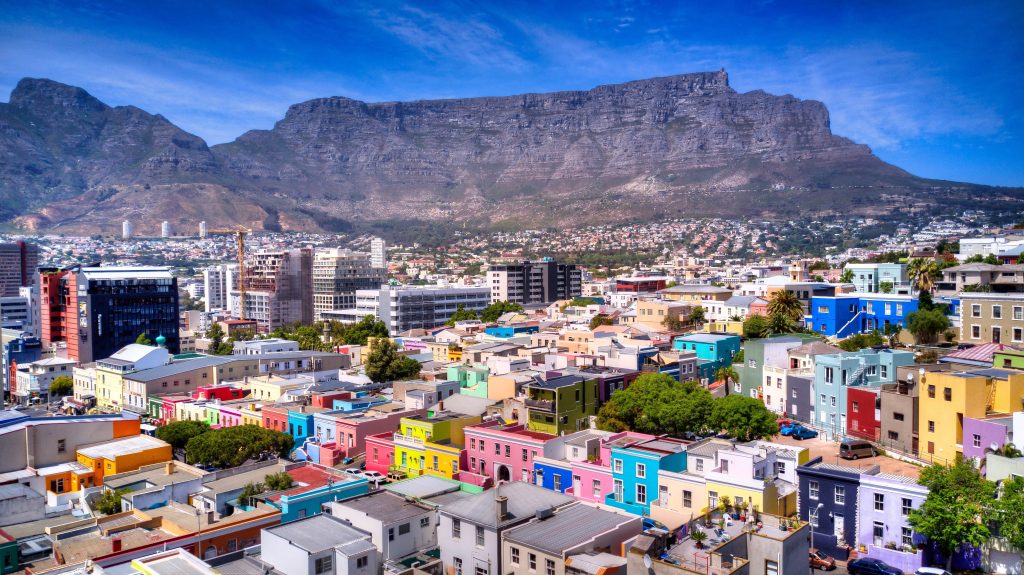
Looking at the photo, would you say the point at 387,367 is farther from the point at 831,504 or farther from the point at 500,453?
the point at 831,504

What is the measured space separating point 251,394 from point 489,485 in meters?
30.3

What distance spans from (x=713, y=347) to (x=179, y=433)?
3891 centimetres

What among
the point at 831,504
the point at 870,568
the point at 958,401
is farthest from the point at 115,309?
the point at 958,401

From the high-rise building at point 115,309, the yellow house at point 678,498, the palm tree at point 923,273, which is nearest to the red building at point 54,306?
the high-rise building at point 115,309

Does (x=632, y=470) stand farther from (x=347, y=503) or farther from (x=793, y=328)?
(x=793, y=328)

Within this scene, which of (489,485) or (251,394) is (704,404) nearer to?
(489,485)

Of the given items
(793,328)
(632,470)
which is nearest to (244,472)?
(632,470)

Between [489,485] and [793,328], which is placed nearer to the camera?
[489,485]

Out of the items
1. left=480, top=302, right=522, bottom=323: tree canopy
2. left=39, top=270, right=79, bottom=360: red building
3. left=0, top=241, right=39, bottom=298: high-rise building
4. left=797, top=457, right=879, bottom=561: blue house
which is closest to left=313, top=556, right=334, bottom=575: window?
left=797, top=457, right=879, bottom=561: blue house

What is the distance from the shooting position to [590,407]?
45.2 m

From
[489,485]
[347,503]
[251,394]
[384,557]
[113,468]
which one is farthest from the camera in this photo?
[251,394]

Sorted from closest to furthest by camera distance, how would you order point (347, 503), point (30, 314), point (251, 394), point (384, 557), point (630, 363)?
point (384, 557) < point (347, 503) < point (630, 363) < point (251, 394) < point (30, 314)

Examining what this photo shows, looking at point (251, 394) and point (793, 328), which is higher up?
point (793, 328)

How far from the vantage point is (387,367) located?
61.2m
